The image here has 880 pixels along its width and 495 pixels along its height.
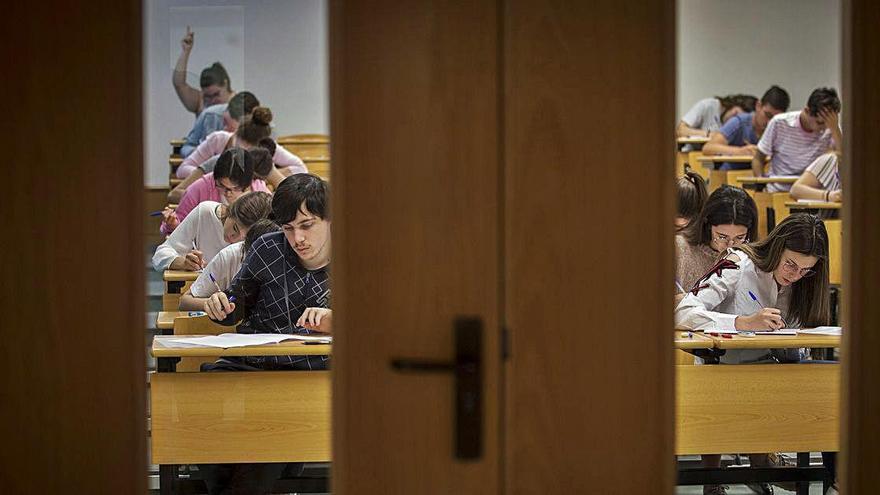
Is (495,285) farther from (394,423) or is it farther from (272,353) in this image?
(272,353)

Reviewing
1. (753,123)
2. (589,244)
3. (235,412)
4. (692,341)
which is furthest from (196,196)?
(753,123)

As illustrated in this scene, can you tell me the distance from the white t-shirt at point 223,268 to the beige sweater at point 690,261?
91 centimetres

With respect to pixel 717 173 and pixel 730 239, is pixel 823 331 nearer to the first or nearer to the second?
pixel 730 239

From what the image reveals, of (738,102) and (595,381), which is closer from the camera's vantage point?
(595,381)

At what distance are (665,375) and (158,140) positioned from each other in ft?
3.71

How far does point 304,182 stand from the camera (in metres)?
2.44

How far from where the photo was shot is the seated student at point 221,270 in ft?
7.75

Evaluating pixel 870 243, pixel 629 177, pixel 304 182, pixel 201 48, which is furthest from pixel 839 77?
pixel 201 48

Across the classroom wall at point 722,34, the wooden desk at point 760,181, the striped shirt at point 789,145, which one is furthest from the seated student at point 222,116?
the striped shirt at point 789,145

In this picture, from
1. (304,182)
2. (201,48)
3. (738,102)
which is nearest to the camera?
(201,48)

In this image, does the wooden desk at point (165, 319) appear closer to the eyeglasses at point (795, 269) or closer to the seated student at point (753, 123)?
the eyeglasses at point (795, 269)

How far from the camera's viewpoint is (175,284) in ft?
7.77

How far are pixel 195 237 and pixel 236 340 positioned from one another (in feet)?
0.92

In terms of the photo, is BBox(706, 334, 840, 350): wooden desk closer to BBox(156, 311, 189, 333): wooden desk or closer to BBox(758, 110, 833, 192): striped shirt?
BBox(758, 110, 833, 192): striped shirt
